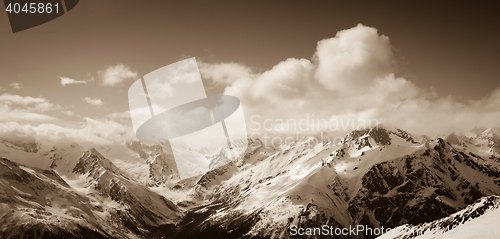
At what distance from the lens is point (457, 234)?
73312mm

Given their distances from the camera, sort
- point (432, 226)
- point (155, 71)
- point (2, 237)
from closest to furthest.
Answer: point (155, 71), point (432, 226), point (2, 237)

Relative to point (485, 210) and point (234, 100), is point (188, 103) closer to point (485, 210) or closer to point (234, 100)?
point (234, 100)

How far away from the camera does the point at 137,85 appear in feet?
116

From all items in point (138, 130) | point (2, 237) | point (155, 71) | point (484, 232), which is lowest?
point (2, 237)

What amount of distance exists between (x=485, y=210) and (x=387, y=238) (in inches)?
1338

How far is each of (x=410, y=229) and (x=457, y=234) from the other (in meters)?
30.1

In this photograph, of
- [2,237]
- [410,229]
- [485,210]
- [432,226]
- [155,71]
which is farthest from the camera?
[2,237]

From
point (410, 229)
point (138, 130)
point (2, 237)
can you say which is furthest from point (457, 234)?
point (2, 237)

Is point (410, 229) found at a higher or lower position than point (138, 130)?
lower

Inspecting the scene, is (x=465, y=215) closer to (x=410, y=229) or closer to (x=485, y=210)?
(x=485, y=210)

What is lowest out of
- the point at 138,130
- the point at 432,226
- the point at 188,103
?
the point at 432,226

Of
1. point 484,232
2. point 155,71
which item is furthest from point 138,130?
point 484,232

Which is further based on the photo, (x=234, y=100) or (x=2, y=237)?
(x=2, y=237)

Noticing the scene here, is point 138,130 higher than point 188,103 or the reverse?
the reverse
